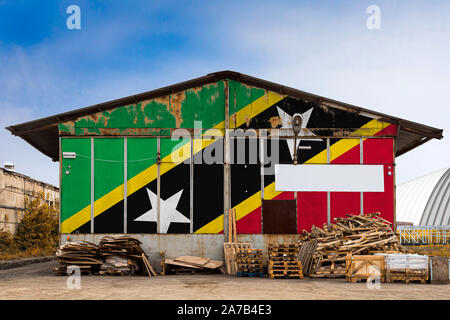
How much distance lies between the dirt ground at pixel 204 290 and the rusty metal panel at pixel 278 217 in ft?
13.7

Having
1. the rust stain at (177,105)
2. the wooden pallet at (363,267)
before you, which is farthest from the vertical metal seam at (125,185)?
the wooden pallet at (363,267)

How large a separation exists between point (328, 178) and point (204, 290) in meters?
8.20

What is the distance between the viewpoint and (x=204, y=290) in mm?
11227

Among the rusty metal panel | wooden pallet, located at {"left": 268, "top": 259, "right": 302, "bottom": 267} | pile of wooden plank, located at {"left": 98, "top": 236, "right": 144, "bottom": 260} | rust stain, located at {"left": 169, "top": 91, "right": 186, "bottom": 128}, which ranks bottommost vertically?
wooden pallet, located at {"left": 268, "top": 259, "right": 302, "bottom": 267}

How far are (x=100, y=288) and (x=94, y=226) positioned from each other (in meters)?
5.78

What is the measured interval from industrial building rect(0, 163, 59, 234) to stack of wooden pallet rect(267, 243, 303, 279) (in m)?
15.8

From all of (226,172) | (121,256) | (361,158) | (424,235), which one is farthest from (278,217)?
(424,235)

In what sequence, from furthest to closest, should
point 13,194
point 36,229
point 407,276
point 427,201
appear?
point 427,201 < point 36,229 < point 13,194 < point 407,276

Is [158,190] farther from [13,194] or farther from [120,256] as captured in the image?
[13,194]

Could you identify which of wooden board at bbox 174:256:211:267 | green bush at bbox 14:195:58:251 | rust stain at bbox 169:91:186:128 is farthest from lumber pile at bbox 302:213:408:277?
green bush at bbox 14:195:58:251

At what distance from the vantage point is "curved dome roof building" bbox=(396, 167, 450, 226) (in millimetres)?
41281

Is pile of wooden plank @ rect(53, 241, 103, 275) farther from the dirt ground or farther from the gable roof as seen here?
the gable roof

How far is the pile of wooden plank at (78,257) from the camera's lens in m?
15.6

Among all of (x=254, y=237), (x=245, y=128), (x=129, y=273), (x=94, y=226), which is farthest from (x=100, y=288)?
(x=245, y=128)
